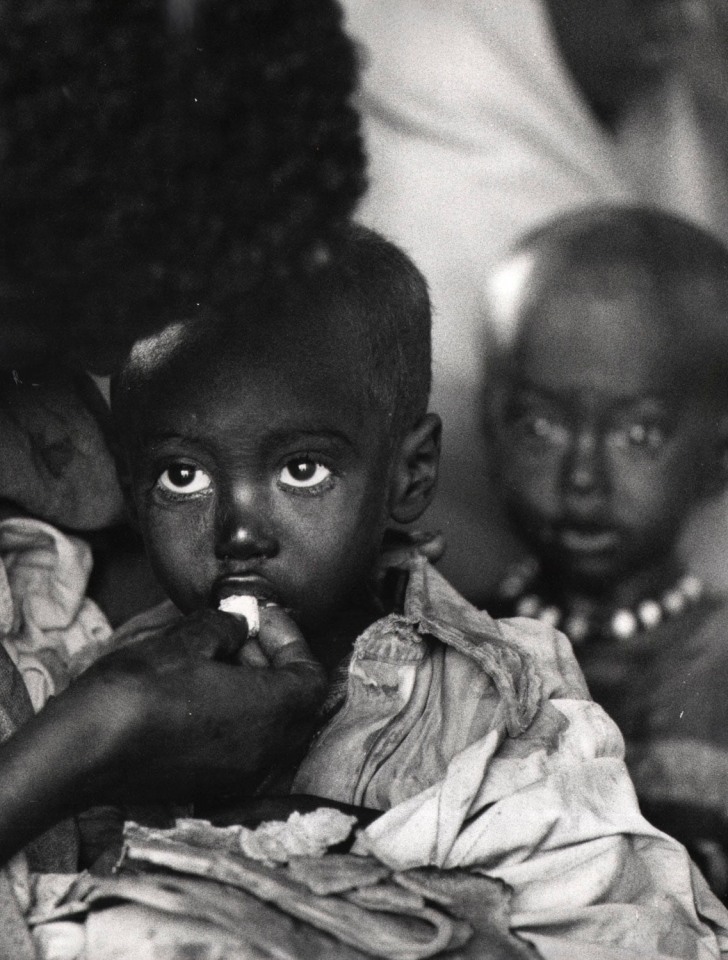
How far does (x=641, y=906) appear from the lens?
130cm

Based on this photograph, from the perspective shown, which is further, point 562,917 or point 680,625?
point 680,625

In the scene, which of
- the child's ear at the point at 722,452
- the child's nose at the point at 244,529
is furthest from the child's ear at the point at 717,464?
the child's nose at the point at 244,529

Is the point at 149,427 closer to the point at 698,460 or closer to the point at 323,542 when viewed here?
the point at 323,542

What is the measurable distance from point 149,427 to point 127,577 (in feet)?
1.04

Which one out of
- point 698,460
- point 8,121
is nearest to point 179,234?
point 8,121

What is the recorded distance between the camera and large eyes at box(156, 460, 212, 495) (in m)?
1.48

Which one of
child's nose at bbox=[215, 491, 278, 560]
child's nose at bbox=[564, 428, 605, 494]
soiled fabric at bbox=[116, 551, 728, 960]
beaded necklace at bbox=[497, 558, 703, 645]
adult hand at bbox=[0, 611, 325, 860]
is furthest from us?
beaded necklace at bbox=[497, 558, 703, 645]

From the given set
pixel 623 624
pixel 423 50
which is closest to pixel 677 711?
pixel 623 624

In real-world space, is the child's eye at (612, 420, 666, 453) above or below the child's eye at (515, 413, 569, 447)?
above

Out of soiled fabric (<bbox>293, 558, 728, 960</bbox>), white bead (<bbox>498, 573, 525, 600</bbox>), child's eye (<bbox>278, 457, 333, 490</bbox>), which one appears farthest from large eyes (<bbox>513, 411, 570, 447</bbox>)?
child's eye (<bbox>278, 457, 333, 490</bbox>)

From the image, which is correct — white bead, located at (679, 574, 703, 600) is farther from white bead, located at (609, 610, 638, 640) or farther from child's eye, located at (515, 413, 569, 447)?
child's eye, located at (515, 413, 569, 447)

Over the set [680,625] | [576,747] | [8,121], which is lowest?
[680,625]

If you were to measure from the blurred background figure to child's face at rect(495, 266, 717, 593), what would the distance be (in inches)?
3.5

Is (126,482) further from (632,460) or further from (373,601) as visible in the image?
(632,460)
